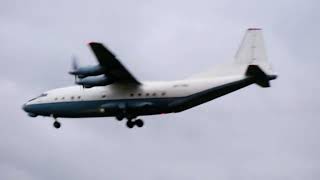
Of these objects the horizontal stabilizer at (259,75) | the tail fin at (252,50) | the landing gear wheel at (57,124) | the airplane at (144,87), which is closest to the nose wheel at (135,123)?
the airplane at (144,87)

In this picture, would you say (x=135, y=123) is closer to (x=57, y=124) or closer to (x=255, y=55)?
(x=57, y=124)

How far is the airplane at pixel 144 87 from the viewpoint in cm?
5606

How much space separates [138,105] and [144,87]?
4.23 ft

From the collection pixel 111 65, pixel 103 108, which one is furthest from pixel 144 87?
pixel 103 108

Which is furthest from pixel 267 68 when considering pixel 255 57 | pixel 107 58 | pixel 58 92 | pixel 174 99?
pixel 58 92

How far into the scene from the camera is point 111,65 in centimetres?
5697

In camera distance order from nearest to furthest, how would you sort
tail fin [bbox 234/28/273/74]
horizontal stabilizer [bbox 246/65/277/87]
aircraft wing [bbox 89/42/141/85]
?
aircraft wing [bbox 89/42/141/85] < horizontal stabilizer [bbox 246/65/277/87] < tail fin [bbox 234/28/273/74]

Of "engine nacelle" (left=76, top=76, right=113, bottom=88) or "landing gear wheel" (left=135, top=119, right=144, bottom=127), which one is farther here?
"landing gear wheel" (left=135, top=119, right=144, bottom=127)

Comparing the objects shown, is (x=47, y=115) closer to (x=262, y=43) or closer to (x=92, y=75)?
(x=92, y=75)

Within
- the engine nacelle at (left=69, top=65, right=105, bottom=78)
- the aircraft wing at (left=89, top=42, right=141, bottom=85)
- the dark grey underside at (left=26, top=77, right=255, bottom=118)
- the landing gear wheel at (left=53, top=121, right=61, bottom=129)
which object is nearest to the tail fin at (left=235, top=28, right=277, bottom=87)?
the dark grey underside at (left=26, top=77, right=255, bottom=118)

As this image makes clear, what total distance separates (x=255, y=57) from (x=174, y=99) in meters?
6.00

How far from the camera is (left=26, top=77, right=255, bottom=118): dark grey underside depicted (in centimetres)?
Answer: 5612

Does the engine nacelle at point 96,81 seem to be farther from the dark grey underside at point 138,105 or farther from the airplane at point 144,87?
the dark grey underside at point 138,105

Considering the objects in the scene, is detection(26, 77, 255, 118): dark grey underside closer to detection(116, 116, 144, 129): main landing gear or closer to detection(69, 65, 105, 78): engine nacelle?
detection(116, 116, 144, 129): main landing gear
